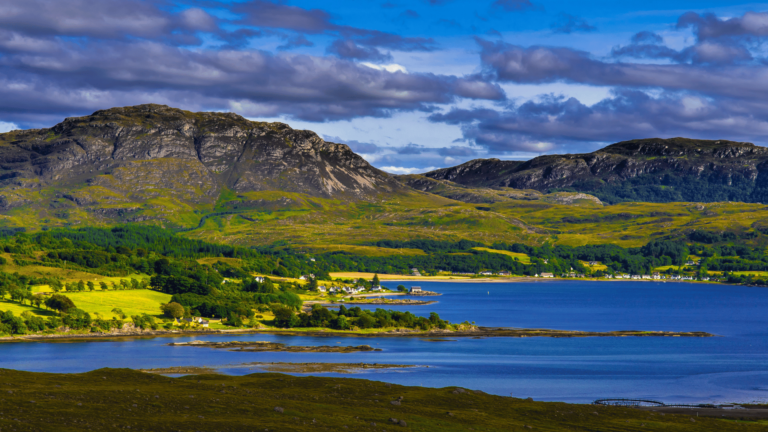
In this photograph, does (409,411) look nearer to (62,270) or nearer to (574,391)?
(574,391)

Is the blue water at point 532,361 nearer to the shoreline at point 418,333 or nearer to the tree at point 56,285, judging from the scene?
the shoreline at point 418,333

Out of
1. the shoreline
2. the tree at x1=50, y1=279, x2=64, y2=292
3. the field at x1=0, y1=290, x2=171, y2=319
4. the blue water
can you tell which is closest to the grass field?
the field at x1=0, y1=290, x2=171, y2=319

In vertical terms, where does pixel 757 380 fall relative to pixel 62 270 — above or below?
below

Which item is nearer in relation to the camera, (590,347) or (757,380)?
(757,380)

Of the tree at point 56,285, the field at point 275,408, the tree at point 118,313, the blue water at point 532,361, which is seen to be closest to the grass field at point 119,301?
the tree at point 118,313

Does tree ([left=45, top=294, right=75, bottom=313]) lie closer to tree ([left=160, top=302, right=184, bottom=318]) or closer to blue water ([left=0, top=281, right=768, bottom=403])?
tree ([left=160, top=302, right=184, bottom=318])

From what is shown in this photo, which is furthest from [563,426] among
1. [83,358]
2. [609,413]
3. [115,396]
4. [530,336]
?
[530,336]
